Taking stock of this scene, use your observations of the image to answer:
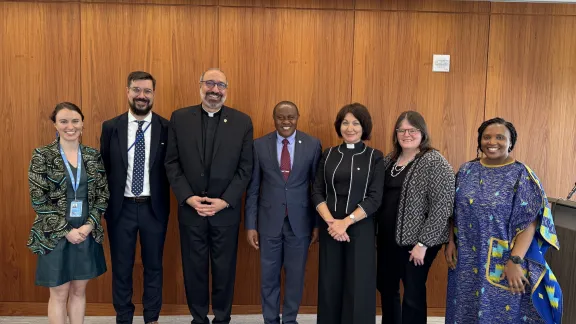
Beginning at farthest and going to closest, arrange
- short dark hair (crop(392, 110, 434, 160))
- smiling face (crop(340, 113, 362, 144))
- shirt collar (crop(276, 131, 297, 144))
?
shirt collar (crop(276, 131, 297, 144))
smiling face (crop(340, 113, 362, 144))
short dark hair (crop(392, 110, 434, 160))

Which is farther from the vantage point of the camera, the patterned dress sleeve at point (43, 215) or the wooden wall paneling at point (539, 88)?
the wooden wall paneling at point (539, 88)

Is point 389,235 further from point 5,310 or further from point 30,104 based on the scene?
point 5,310

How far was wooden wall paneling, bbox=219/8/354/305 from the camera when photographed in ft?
10.6

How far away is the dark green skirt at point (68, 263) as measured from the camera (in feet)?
7.68

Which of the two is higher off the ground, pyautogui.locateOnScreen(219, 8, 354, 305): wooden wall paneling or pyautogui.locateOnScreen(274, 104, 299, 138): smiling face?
pyautogui.locateOnScreen(219, 8, 354, 305): wooden wall paneling

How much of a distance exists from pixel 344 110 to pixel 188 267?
1553 mm

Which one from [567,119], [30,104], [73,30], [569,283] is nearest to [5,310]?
[30,104]

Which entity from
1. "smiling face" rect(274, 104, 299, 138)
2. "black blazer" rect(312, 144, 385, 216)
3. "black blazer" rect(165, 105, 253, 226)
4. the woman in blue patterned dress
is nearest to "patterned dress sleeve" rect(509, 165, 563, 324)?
the woman in blue patterned dress

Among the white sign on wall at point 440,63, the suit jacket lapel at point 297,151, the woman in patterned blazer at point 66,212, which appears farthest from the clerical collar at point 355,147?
the woman in patterned blazer at point 66,212

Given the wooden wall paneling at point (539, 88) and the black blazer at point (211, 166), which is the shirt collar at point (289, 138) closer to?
the black blazer at point (211, 166)

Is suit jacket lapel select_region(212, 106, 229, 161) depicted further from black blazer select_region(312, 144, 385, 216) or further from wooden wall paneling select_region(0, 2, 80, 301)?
wooden wall paneling select_region(0, 2, 80, 301)

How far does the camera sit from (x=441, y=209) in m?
2.32

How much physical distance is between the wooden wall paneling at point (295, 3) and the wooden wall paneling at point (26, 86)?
1324mm

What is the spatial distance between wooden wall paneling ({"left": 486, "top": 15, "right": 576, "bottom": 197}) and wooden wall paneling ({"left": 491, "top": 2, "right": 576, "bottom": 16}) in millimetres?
47
